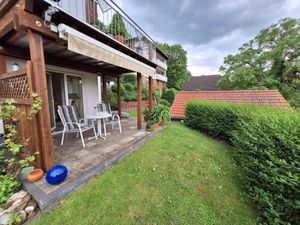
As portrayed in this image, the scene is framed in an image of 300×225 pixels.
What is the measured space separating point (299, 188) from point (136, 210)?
217cm

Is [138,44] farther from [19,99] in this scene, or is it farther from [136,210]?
[136,210]

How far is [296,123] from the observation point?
2230 mm

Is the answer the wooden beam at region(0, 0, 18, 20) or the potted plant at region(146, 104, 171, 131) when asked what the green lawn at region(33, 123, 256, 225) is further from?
the wooden beam at region(0, 0, 18, 20)

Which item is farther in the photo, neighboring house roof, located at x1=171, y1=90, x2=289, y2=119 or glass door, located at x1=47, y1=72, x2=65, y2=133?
neighboring house roof, located at x1=171, y1=90, x2=289, y2=119

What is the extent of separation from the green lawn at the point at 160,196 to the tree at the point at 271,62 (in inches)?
479

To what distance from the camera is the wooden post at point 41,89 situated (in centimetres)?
258

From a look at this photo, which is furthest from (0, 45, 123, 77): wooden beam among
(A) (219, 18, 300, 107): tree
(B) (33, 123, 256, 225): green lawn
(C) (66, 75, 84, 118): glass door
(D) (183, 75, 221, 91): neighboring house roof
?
(D) (183, 75, 221, 91): neighboring house roof

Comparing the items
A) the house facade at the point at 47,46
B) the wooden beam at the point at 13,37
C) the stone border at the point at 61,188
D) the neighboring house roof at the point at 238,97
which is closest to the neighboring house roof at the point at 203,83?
the neighboring house roof at the point at 238,97

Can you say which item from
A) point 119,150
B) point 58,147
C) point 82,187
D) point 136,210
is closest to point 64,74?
point 58,147

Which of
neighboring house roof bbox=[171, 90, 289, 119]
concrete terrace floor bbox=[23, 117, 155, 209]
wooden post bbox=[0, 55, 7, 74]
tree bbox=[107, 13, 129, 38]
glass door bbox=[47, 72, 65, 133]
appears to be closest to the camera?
concrete terrace floor bbox=[23, 117, 155, 209]

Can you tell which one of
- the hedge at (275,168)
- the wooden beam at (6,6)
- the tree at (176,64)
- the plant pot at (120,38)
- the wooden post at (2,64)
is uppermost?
the tree at (176,64)

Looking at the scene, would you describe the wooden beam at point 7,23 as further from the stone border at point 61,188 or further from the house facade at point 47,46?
the stone border at point 61,188

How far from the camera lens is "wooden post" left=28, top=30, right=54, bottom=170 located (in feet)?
8.46

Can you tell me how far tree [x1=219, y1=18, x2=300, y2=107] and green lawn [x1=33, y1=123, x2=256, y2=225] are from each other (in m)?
12.2
